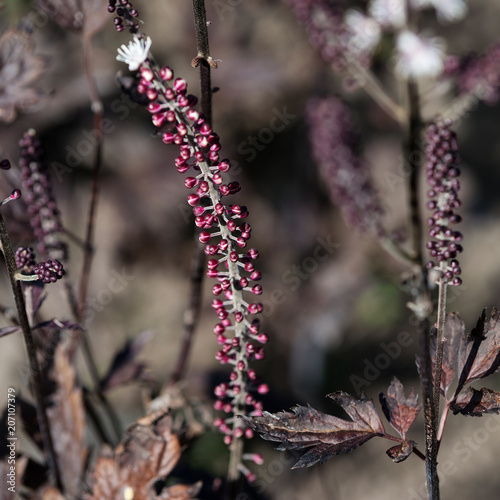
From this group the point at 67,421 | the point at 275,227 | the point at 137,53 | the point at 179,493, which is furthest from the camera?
the point at 275,227

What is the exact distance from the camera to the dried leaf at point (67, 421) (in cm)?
118

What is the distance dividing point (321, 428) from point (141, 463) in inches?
14.4

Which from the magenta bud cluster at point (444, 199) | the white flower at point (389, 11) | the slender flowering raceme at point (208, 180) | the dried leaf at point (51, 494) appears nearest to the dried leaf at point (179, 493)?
the dried leaf at point (51, 494)

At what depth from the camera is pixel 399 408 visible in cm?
87

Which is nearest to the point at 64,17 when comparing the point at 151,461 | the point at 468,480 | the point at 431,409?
the point at 151,461

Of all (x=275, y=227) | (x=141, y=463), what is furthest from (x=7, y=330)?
(x=275, y=227)

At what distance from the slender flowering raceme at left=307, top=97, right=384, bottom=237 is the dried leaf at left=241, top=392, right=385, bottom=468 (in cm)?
58

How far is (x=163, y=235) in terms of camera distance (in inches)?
89.7

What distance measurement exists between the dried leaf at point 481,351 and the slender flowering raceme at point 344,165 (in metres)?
0.51

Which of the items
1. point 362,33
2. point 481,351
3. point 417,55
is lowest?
point 481,351

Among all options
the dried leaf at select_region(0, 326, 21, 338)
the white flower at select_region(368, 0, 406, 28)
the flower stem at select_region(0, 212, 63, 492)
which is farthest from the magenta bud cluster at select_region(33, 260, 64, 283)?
the white flower at select_region(368, 0, 406, 28)

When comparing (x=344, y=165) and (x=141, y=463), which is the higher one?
(x=344, y=165)

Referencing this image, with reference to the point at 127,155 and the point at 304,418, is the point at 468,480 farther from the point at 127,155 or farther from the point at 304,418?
the point at 127,155

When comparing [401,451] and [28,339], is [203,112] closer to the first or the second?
[28,339]
